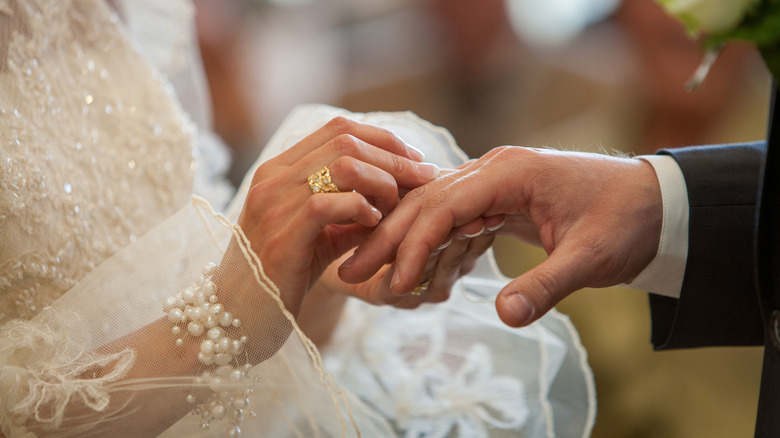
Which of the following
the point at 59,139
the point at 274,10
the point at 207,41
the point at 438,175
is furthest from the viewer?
the point at 274,10

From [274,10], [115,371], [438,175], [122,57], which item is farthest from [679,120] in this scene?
[274,10]

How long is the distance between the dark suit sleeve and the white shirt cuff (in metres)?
0.01

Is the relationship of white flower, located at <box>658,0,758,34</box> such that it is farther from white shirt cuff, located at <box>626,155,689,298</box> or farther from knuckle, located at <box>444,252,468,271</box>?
knuckle, located at <box>444,252,468,271</box>

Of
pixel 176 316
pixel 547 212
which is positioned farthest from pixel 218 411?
pixel 547 212

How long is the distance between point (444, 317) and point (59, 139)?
771 mm

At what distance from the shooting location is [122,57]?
1.17 m

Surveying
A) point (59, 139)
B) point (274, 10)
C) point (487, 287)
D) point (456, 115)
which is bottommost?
point (456, 115)

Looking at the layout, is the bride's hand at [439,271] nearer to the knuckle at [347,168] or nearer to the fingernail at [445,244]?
the fingernail at [445,244]

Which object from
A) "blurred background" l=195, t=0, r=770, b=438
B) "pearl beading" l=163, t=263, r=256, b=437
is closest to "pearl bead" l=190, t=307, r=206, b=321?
"pearl beading" l=163, t=263, r=256, b=437

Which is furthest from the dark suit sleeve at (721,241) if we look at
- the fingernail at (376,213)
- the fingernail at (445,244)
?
the fingernail at (376,213)

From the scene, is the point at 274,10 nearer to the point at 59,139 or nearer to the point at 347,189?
the point at 59,139

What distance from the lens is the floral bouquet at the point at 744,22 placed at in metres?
0.61

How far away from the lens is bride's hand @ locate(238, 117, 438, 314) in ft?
2.46

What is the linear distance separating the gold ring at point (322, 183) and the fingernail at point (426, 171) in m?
0.13
